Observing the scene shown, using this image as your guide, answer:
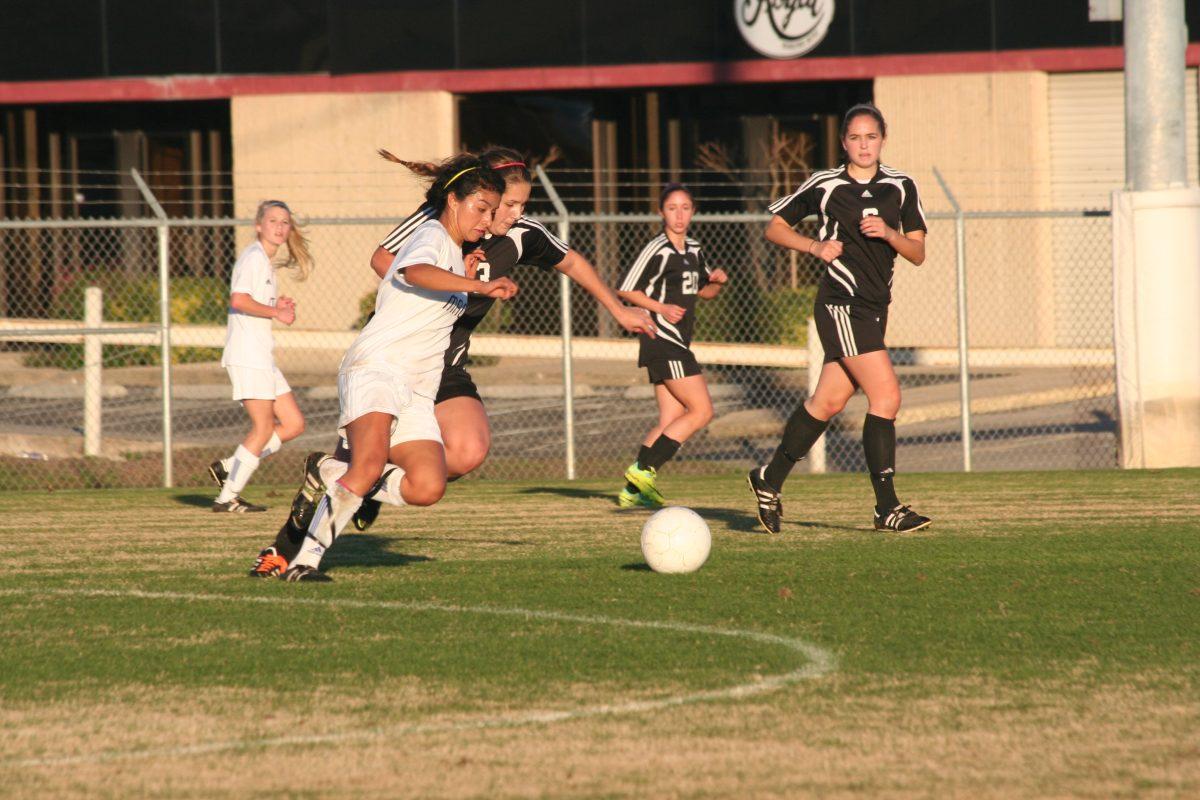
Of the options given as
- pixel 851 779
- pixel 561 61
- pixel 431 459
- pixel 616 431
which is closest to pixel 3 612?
pixel 431 459

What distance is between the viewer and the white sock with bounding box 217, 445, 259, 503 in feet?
37.7

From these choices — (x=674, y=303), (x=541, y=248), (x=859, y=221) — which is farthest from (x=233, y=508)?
(x=859, y=221)

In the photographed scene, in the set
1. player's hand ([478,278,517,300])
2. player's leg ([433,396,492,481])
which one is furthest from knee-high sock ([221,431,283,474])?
player's hand ([478,278,517,300])

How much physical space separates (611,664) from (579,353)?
1226cm

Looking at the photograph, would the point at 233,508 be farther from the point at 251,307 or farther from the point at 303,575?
the point at 303,575

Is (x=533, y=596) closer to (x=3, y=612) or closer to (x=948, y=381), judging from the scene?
(x=3, y=612)

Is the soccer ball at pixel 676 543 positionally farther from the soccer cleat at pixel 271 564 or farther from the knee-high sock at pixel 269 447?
the knee-high sock at pixel 269 447

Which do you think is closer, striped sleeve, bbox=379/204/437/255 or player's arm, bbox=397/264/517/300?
player's arm, bbox=397/264/517/300

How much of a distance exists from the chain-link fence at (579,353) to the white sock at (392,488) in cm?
652

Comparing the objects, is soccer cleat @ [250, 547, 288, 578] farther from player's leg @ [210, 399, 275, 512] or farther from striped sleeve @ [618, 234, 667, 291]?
striped sleeve @ [618, 234, 667, 291]

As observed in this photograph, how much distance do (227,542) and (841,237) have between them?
3875 mm

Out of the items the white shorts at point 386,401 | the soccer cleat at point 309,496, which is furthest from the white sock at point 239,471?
the white shorts at point 386,401

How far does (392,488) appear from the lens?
782 centimetres

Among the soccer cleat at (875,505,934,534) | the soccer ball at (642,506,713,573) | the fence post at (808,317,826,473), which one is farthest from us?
the fence post at (808,317,826,473)
